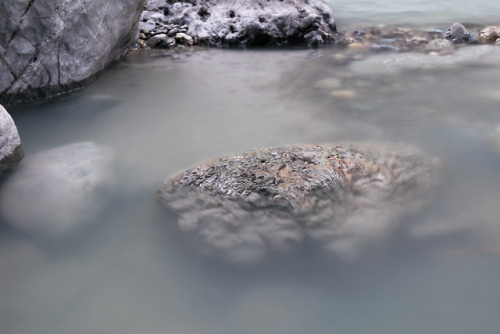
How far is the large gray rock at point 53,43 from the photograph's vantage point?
3.78 m

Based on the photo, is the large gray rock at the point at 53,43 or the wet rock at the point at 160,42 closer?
the large gray rock at the point at 53,43

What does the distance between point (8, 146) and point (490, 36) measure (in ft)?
21.0

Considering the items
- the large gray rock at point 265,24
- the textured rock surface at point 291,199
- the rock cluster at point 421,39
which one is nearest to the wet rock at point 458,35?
the rock cluster at point 421,39

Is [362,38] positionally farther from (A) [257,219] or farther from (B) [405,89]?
(A) [257,219]

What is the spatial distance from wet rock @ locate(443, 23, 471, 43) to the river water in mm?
1771

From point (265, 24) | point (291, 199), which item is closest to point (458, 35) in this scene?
point (265, 24)

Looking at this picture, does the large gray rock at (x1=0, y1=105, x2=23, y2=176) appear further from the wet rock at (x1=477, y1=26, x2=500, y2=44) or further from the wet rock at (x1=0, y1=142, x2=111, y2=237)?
the wet rock at (x1=477, y1=26, x2=500, y2=44)

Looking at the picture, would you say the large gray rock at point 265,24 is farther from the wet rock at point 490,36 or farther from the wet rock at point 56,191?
the wet rock at point 56,191

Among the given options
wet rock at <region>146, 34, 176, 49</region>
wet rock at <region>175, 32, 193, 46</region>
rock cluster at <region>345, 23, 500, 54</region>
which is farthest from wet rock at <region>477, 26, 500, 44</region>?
wet rock at <region>146, 34, 176, 49</region>

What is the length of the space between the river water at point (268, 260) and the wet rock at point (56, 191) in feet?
0.27

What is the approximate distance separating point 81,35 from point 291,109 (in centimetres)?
231

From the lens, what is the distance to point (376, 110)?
3.74m

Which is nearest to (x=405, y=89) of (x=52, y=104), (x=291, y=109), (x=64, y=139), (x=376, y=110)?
(x=376, y=110)

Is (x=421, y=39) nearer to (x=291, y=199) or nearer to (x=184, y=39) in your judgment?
(x=184, y=39)
